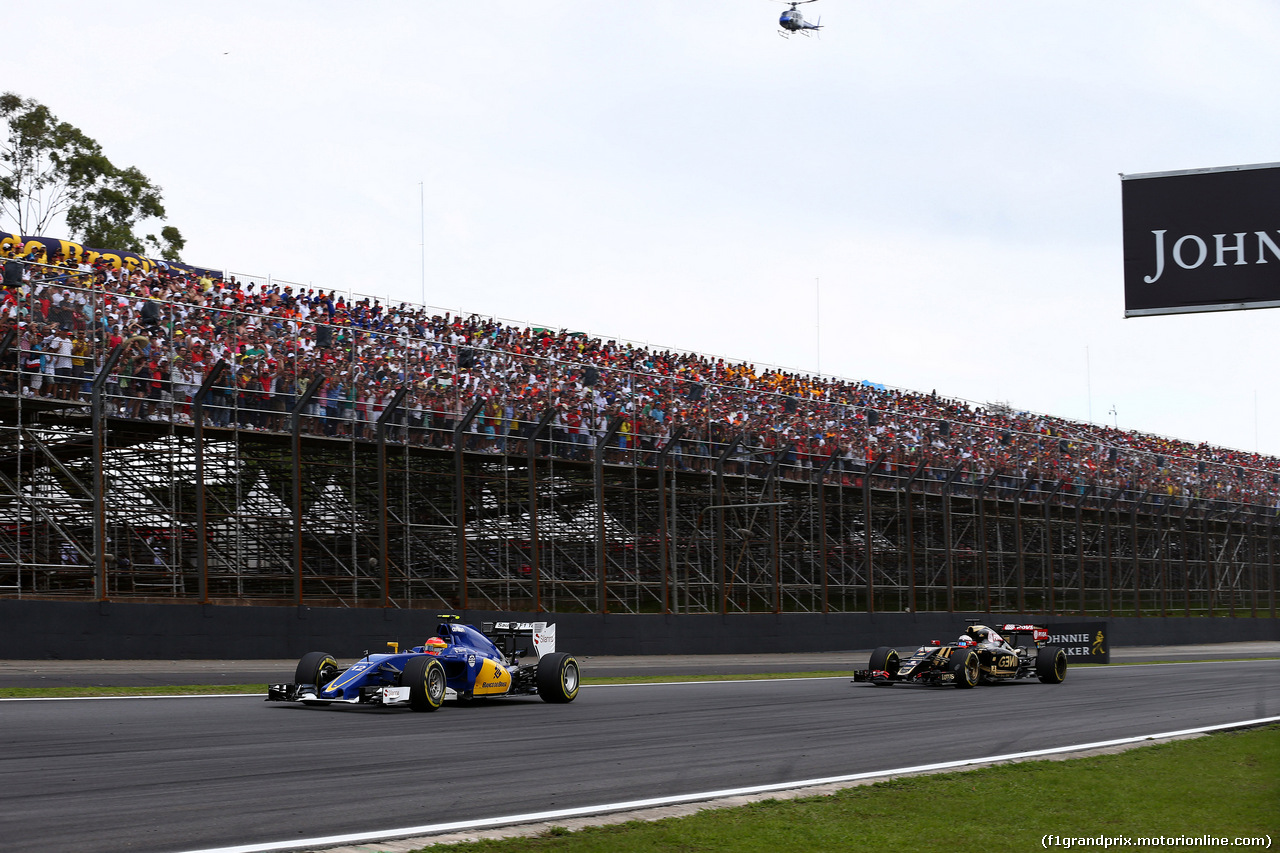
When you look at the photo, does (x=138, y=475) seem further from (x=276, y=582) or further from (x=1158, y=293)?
(x=1158, y=293)

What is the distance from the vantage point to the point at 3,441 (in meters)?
25.1

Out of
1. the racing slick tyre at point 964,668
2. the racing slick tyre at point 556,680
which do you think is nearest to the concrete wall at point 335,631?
the racing slick tyre at point 556,680

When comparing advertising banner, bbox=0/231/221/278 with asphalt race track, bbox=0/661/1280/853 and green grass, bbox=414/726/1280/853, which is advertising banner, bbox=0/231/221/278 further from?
green grass, bbox=414/726/1280/853

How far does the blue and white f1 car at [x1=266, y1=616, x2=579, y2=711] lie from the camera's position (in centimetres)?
1647

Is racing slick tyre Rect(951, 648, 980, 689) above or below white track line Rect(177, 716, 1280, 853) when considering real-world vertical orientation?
below

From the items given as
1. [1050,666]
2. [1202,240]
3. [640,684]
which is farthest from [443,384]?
[1202,240]

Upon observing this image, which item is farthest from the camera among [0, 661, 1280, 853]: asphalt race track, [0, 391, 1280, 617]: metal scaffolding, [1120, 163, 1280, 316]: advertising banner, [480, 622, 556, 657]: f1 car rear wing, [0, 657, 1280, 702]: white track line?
[0, 391, 1280, 617]: metal scaffolding

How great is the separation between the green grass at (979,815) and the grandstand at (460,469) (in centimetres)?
1629

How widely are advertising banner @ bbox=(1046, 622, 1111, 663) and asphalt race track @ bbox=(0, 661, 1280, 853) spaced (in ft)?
51.1

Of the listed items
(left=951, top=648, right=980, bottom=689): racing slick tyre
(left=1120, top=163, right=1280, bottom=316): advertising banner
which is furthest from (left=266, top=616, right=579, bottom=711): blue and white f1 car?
(left=1120, top=163, right=1280, bottom=316): advertising banner

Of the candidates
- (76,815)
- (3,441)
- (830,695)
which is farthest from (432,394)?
A: (76,815)

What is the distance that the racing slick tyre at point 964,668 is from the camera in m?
23.8

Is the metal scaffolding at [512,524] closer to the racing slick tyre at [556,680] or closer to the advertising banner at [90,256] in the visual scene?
the advertising banner at [90,256]

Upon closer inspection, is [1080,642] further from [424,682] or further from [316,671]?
[316,671]
